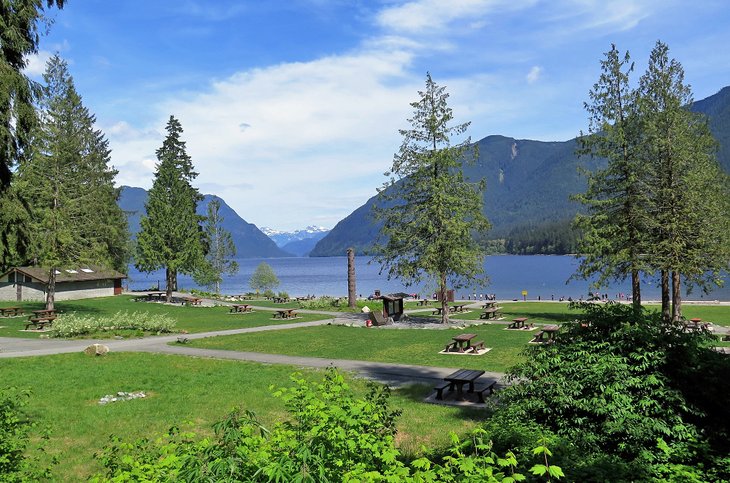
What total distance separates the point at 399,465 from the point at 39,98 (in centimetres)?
1462

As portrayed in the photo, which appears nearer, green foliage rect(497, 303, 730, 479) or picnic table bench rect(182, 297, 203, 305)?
green foliage rect(497, 303, 730, 479)

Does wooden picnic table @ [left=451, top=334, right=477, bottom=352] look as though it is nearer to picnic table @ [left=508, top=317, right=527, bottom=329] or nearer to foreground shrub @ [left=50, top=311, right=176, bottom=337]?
picnic table @ [left=508, top=317, right=527, bottom=329]

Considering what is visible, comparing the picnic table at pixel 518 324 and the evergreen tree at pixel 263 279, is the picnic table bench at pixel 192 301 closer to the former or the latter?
the picnic table at pixel 518 324

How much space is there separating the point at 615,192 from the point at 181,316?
33.3 m

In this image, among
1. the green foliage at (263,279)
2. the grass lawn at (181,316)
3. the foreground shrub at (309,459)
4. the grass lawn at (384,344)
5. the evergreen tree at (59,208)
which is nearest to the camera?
the foreground shrub at (309,459)

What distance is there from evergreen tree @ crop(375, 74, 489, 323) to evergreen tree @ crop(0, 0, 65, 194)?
65.8 feet

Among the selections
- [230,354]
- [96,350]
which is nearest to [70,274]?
[96,350]

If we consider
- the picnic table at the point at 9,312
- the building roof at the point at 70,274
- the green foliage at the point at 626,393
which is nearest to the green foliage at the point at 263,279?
the building roof at the point at 70,274

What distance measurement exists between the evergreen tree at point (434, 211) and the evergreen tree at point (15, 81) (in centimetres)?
2007

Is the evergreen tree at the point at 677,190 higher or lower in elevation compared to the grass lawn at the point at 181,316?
higher

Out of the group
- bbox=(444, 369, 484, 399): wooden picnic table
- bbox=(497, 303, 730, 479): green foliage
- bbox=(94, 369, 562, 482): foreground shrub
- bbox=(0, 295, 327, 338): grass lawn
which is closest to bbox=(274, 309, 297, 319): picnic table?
Answer: bbox=(0, 295, 327, 338): grass lawn

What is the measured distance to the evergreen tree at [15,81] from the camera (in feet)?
39.9

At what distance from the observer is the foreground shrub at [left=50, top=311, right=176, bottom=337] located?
88.1ft

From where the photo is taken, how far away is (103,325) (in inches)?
1100
